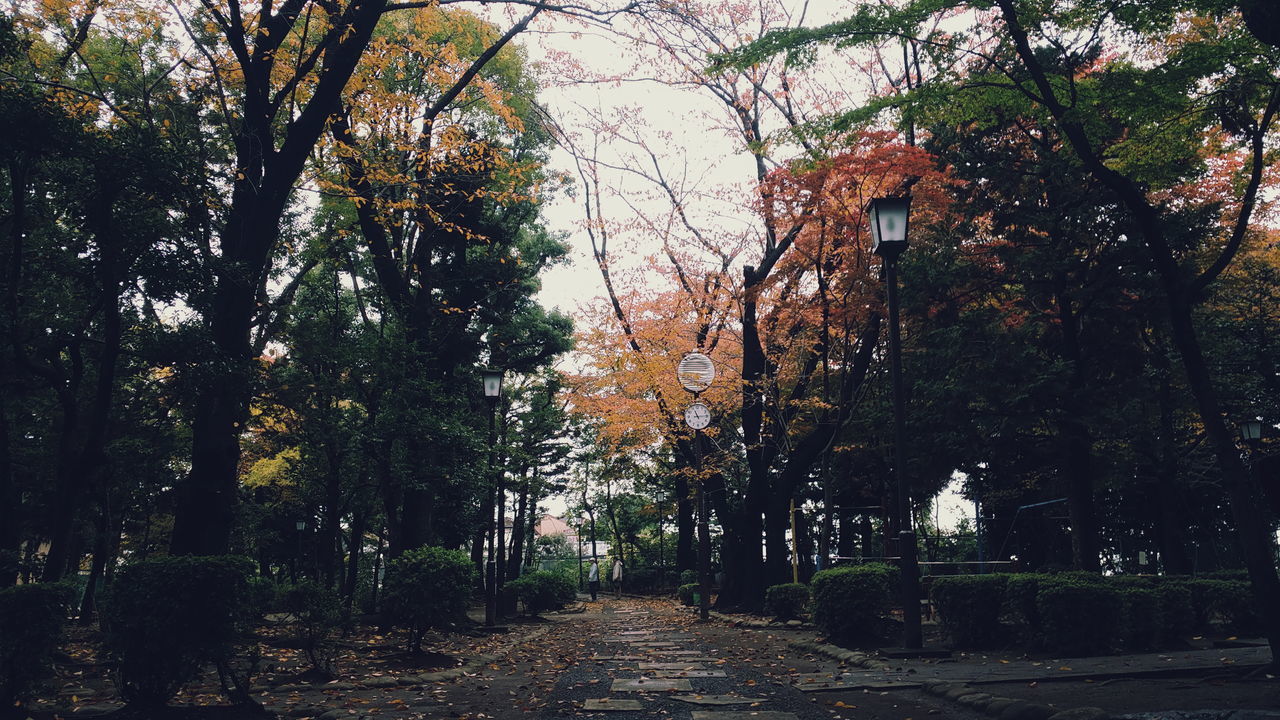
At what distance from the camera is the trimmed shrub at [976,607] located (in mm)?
8500

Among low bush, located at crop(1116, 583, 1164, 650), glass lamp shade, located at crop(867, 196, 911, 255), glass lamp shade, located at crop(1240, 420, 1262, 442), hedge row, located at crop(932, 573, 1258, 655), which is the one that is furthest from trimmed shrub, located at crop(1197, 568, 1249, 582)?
glass lamp shade, located at crop(1240, 420, 1262, 442)

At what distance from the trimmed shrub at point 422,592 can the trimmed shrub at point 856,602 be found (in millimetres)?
4524

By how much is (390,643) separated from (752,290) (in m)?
9.44

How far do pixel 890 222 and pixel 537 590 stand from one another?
13.1m

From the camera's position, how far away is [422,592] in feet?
29.2

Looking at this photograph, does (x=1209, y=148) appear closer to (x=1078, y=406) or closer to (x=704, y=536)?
(x=1078, y=406)

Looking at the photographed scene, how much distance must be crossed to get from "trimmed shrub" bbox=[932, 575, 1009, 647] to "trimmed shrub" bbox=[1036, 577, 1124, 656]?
3.01 ft

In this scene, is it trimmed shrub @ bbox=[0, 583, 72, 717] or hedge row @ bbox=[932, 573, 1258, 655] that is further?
hedge row @ bbox=[932, 573, 1258, 655]

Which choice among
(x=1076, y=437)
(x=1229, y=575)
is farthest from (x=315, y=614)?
(x=1076, y=437)

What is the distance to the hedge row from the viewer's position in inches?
294

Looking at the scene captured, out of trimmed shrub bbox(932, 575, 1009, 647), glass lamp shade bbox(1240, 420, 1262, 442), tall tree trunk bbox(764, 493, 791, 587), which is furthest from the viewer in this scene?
tall tree trunk bbox(764, 493, 791, 587)

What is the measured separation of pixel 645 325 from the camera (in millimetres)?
20391

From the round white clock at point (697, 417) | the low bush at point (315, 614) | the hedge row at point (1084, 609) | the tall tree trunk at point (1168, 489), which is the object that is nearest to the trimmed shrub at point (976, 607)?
the hedge row at point (1084, 609)

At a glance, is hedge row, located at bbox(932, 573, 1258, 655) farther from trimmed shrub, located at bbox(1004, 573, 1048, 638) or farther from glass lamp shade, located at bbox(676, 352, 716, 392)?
glass lamp shade, located at bbox(676, 352, 716, 392)
